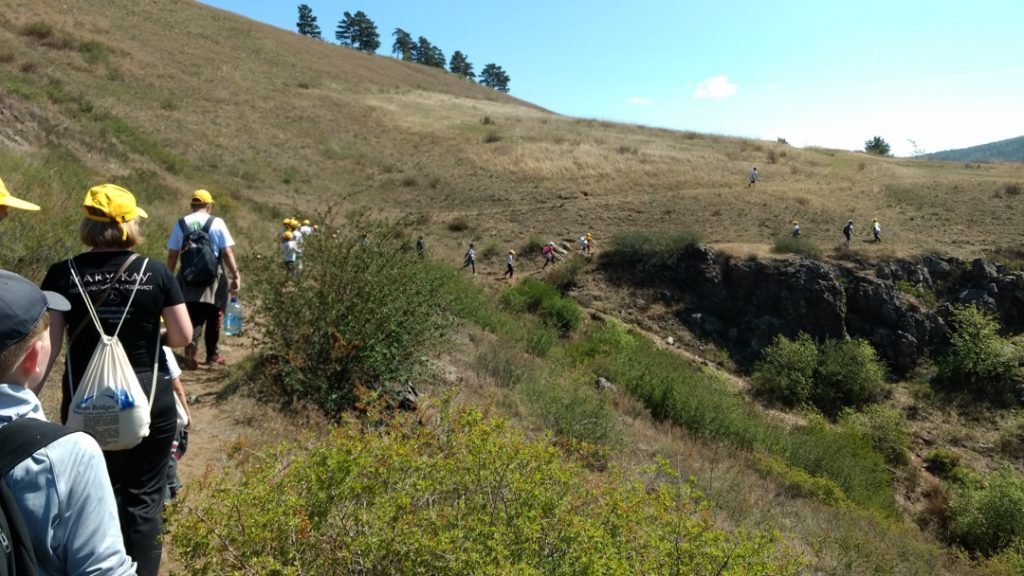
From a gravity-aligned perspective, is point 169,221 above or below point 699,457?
above

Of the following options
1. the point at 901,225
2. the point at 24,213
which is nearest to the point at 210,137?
the point at 24,213

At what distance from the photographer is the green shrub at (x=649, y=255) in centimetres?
2198

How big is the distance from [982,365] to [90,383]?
21695 mm

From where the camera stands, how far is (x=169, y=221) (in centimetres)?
1133

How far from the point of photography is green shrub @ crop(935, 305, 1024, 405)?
1662 centimetres

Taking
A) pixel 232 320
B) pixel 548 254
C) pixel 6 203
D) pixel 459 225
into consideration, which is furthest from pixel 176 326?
pixel 459 225

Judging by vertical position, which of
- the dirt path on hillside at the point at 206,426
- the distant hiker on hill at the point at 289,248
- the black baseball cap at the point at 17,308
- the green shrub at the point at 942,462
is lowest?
the green shrub at the point at 942,462

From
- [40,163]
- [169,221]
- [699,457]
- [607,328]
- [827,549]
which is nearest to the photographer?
[827,549]

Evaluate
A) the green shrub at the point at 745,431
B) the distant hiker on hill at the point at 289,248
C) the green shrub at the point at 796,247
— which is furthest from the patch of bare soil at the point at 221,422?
the green shrub at the point at 796,247

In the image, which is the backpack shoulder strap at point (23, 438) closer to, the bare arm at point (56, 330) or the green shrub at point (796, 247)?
the bare arm at point (56, 330)

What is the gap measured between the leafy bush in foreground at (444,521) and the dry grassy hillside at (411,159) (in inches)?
522

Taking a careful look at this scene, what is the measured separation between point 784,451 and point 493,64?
108 metres

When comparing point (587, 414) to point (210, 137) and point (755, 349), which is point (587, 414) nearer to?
point (755, 349)

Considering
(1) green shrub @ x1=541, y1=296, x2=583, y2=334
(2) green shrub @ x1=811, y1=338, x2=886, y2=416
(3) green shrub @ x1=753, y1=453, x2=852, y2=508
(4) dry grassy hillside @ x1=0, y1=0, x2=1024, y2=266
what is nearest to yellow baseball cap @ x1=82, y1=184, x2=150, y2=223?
(3) green shrub @ x1=753, y1=453, x2=852, y2=508
